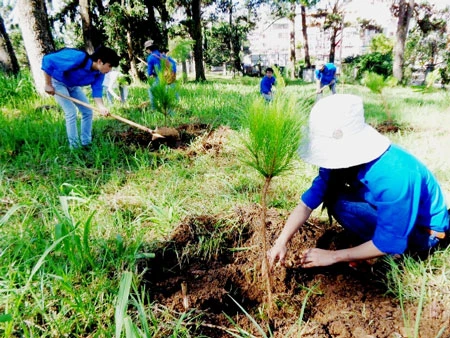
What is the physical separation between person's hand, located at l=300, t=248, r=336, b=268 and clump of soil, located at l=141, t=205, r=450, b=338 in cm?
7

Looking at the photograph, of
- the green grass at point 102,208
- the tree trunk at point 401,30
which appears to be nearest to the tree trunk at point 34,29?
the green grass at point 102,208

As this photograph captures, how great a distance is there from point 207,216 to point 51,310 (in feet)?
2.88

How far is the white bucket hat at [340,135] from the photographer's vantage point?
108 cm

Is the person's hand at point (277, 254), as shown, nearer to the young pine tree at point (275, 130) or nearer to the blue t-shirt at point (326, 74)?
the young pine tree at point (275, 130)

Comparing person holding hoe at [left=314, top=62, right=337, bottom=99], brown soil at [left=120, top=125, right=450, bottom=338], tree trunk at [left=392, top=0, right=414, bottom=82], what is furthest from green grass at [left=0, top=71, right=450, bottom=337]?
tree trunk at [left=392, top=0, right=414, bottom=82]

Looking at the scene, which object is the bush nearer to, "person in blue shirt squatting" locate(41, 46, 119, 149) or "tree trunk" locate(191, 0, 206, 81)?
"tree trunk" locate(191, 0, 206, 81)

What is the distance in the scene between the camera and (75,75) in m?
3.13

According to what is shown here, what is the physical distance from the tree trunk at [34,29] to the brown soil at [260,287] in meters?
4.54

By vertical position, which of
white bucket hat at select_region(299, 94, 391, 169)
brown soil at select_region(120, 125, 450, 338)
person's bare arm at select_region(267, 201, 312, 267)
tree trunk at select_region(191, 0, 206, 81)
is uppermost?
tree trunk at select_region(191, 0, 206, 81)

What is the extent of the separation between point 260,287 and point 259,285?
12 mm

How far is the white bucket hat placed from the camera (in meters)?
1.08

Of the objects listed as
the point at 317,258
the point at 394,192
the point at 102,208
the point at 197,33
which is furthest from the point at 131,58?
the point at 394,192

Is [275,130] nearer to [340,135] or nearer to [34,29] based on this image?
[340,135]

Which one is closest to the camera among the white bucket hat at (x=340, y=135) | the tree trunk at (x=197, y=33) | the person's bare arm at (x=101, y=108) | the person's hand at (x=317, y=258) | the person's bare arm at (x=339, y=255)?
the white bucket hat at (x=340, y=135)
